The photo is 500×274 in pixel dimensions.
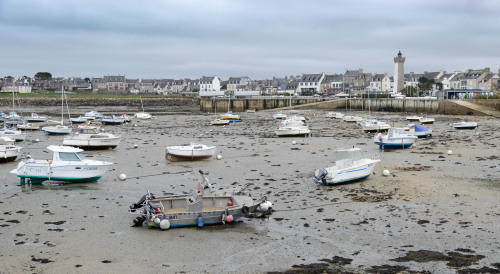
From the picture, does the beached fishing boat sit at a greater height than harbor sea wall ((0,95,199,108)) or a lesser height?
lesser

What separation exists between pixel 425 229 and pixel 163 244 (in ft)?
24.1

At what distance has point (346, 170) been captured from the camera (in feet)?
66.0

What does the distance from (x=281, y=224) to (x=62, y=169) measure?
33.8ft

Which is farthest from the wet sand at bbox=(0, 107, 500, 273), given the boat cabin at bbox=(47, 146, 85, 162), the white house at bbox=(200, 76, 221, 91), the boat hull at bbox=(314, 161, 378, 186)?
the white house at bbox=(200, 76, 221, 91)

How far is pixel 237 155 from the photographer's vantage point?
3002cm

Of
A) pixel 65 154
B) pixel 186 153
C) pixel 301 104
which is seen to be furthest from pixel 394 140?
pixel 301 104

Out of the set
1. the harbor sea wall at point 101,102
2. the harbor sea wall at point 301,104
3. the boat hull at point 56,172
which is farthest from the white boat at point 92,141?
the harbor sea wall at point 101,102

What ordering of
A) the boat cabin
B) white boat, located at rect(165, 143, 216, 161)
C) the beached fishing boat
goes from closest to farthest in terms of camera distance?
the beached fishing boat → the boat cabin → white boat, located at rect(165, 143, 216, 161)

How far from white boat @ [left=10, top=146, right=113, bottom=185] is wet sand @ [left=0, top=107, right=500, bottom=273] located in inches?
17.2

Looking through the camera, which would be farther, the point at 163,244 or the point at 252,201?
the point at 252,201

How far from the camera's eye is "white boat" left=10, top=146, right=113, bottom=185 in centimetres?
2070

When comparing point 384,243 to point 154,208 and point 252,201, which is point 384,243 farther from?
point 154,208

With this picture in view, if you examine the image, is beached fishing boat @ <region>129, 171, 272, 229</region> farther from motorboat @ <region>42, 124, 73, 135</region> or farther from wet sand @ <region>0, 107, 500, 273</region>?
motorboat @ <region>42, 124, 73, 135</region>

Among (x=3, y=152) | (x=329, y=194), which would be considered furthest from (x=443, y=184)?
(x=3, y=152)
